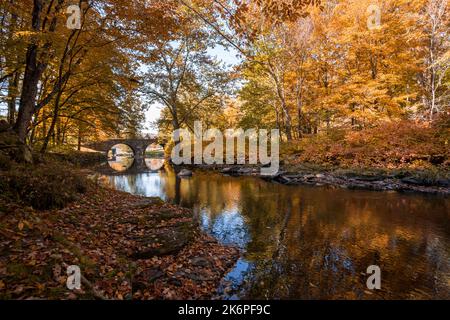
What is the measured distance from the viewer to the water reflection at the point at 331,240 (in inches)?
176

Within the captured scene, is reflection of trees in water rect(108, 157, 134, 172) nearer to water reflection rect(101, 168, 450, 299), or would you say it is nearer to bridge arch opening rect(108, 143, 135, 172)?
bridge arch opening rect(108, 143, 135, 172)

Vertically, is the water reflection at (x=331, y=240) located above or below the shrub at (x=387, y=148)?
below

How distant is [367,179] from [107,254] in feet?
50.8

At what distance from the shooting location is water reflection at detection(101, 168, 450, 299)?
448 cm

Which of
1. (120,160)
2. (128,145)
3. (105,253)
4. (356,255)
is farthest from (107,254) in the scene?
(120,160)

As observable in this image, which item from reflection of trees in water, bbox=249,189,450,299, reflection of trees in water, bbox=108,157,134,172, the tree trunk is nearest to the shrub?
reflection of trees in water, bbox=249,189,450,299

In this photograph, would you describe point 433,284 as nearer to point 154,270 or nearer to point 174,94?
point 154,270

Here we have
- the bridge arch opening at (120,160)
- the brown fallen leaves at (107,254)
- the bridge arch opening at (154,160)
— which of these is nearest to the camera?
the brown fallen leaves at (107,254)

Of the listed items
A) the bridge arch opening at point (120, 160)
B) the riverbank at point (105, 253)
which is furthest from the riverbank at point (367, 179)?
the bridge arch opening at point (120, 160)

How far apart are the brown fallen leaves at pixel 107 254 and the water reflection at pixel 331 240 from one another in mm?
875

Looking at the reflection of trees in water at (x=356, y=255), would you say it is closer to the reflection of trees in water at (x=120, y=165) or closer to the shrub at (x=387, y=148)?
the shrub at (x=387, y=148)

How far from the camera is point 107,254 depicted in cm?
449

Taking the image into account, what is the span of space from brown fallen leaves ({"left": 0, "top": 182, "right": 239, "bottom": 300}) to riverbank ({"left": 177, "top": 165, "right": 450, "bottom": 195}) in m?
11.3

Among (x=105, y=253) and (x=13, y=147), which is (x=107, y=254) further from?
(x=13, y=147)
